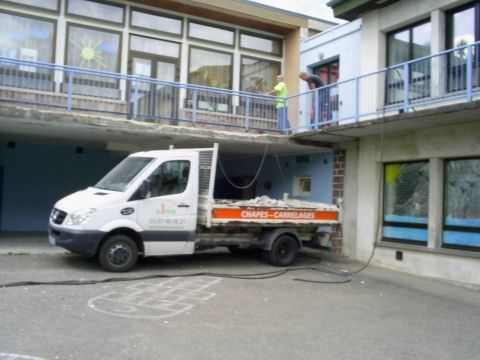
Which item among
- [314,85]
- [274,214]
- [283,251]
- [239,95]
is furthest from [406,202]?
[239,95]

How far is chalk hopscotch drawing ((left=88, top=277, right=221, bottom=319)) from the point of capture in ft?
20.8

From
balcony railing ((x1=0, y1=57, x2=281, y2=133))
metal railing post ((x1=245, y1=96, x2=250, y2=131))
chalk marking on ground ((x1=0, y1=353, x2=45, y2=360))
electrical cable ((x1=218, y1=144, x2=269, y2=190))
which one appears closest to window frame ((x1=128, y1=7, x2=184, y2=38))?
balcony railing ((x1=0, y1=57, x2=281, y2=133))

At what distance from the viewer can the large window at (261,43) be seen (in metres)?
16.1

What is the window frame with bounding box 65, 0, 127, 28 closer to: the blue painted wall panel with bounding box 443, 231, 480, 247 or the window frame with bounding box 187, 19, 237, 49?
the window frame with bounding box 187, 19, 237, 49

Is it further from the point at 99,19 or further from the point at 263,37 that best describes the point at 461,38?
the point at 99,19

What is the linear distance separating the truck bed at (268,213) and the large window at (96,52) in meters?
5.39

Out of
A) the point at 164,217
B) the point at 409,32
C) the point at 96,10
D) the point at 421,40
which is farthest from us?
the point at 96,10

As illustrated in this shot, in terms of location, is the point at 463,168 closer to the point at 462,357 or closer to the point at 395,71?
the point at 395,71

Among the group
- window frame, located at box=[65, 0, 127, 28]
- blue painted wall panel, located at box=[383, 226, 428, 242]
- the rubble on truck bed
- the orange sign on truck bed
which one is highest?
window frame, located at box=[65, 0, 127, 28]

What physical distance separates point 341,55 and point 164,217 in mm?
7675

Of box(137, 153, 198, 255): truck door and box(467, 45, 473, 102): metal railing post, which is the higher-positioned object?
box(467, 45, 473, 102): metal railing post

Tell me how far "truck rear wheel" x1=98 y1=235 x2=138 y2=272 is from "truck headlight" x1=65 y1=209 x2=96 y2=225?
603mm

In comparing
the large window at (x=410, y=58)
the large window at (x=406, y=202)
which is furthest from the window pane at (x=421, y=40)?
the large window at (x=406, y=202)

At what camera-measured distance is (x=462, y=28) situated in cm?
1048
